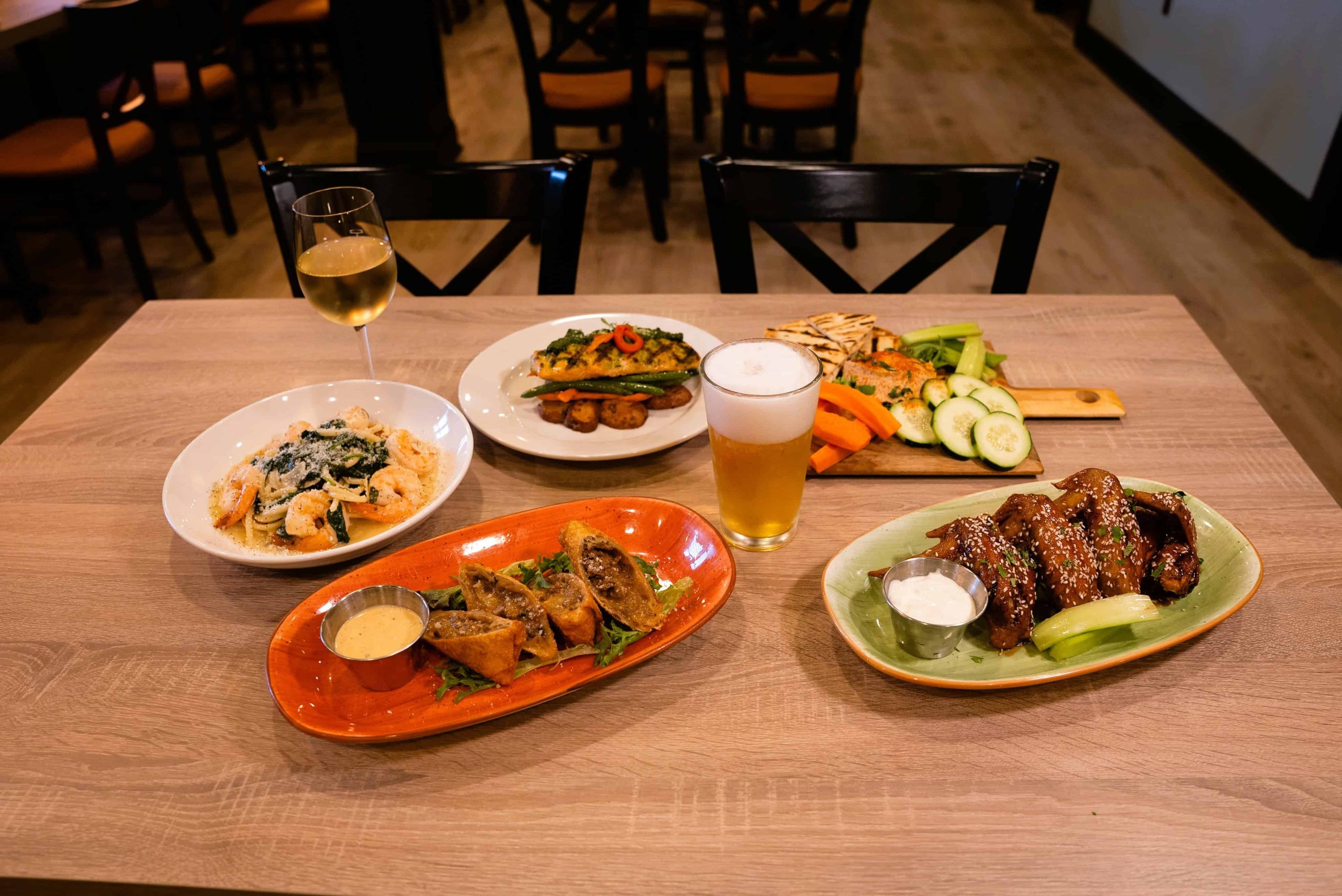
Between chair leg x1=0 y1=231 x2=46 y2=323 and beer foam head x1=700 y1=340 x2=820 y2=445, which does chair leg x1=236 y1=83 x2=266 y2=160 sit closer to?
chair leg x1=0 y1=231 x2=46 y2=323

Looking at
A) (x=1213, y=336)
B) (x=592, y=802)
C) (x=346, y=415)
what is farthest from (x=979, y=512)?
(x=1213, y=336)

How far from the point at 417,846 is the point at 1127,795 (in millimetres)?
665

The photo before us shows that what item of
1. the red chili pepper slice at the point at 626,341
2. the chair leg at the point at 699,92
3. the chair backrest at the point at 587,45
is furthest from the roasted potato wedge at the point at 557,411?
the chair leg at the point at 699,92

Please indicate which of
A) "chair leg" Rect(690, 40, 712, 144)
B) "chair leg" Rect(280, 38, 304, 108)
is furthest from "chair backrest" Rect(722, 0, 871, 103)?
"chair leg" Rect(280, 38, 304, 108)

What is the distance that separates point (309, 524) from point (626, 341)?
547mm

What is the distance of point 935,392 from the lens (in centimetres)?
136

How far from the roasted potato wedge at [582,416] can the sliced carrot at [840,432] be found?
0.33m

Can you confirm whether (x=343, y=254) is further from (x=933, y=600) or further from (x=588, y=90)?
(x=588, y=90)

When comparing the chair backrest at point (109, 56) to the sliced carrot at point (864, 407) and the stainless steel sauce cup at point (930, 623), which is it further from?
the stainless steel sauce cup at point (930, 623)

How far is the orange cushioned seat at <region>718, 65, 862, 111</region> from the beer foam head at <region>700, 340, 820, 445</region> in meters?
3.04

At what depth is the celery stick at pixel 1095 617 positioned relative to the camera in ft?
3.05

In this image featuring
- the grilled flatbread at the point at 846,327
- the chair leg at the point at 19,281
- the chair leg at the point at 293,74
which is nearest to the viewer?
the grilled flatbread at the point at 846,327

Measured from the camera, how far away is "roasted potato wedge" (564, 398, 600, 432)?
136 cm

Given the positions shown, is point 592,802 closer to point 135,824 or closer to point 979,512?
point 135,824
